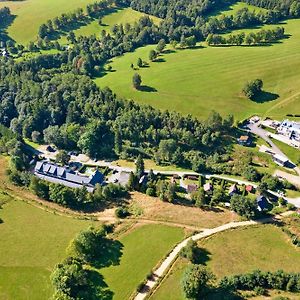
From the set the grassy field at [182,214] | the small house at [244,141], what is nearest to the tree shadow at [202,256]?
the grassy field at [182,214]

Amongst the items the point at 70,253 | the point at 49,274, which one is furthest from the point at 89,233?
the point at 49,274

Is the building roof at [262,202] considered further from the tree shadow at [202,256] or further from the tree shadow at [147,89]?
the tree shadow at [147,89]

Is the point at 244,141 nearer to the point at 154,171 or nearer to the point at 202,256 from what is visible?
the point at 154,171

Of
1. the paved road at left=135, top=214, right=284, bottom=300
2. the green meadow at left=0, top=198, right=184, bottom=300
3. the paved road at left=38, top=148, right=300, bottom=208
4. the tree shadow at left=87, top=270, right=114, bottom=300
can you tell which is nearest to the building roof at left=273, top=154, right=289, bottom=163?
the paved road at left=38, top=148, right=300, bottom=208

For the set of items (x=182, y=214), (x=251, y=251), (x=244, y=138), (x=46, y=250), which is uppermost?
(x=244, y=138)

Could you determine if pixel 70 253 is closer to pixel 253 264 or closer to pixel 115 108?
pixel 253 264

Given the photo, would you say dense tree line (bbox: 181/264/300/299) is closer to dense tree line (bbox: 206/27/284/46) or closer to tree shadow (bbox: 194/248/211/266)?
tree shadow (bbox: 194/248/211/266)

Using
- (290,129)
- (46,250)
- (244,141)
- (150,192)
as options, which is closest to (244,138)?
(244,141)
